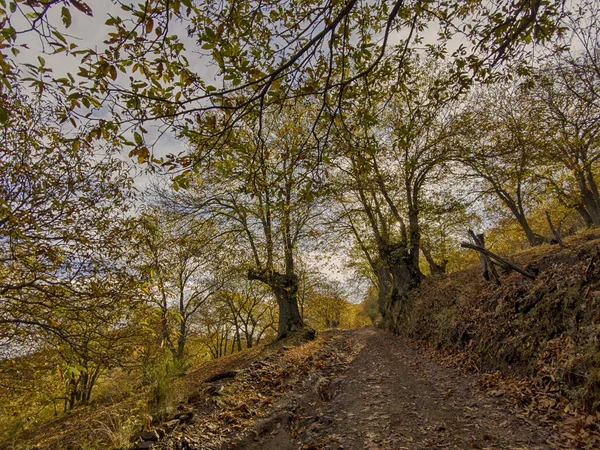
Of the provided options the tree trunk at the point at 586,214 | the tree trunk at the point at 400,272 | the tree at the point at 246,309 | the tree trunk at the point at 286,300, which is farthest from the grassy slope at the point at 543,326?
the tree at the point at 246,309

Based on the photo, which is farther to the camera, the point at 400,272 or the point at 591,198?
the point at 591,198

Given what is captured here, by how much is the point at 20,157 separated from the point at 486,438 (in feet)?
28.3

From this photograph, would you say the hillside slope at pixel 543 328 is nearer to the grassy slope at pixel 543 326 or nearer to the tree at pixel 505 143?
the grassy slope at pixel 543 326

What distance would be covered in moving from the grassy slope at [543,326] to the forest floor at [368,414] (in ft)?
1.65

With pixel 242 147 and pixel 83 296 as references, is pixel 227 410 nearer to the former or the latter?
pixel 83 296

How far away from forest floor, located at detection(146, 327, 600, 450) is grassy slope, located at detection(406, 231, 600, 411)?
50 centimetres

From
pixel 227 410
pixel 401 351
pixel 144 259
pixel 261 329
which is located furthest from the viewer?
pixel 261 329

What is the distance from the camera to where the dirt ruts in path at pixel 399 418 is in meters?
3.47

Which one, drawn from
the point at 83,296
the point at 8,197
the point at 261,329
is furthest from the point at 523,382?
the point at 261,329

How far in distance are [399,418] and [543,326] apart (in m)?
3.01

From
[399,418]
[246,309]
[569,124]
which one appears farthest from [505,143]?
[246,309]

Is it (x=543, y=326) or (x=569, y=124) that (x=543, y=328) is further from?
(x=569, y=124)

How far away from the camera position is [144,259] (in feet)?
19.0

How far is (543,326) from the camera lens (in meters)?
4.79
